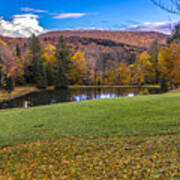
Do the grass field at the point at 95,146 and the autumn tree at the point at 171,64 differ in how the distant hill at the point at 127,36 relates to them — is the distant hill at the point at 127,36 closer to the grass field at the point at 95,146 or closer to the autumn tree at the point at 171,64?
the autumn tree at the point at 171,64

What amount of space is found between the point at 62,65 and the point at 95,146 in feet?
161

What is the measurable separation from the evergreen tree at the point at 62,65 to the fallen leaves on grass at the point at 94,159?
44735 millimetres

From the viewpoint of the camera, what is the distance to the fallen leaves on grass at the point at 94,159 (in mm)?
5469

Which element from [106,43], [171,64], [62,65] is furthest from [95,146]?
[106,43]

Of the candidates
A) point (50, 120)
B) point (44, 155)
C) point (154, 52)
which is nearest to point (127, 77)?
point (154, 52)

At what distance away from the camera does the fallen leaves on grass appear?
5.47m

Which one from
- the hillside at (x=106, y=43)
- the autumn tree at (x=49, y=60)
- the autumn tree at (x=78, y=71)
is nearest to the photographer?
the autumn tree at (x=49, y=60)

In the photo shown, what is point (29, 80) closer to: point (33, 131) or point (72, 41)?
point (33, 131)

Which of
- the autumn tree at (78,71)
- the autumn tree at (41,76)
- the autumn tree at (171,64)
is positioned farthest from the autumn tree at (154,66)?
the autumn tree at (41,76)

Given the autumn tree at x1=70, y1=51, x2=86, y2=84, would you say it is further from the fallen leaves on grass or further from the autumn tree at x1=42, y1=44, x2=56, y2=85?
the fallen leaves on grass

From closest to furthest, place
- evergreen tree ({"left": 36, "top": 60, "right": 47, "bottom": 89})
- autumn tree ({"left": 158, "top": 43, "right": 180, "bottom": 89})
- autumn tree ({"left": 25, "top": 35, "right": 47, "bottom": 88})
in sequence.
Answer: autumn tree ({"left": 158, "top": 43, "right": 180, "bottom": 89}), evergreen tree ({"left": 36, "top": 60, "right": 47, "bottom": 89}), autumn tree ({"left": 25, "top": 35, "right": 47, "bottom": 88})

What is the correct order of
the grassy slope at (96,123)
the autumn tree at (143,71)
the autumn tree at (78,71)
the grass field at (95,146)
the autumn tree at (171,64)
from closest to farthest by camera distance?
the grass field at (95,146), the grassy slope at (96,123), the autumn tree at (171,64), the autumn tree at (143,71), the autumn tree at (78,71)

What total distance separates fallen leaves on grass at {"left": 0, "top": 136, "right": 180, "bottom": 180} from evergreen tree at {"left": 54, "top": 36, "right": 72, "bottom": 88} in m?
44.7

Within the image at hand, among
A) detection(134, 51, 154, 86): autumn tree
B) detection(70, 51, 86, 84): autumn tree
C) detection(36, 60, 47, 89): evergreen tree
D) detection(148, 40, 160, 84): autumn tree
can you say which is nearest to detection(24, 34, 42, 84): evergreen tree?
detection(36, 60, 47, 89): evergreen tree
